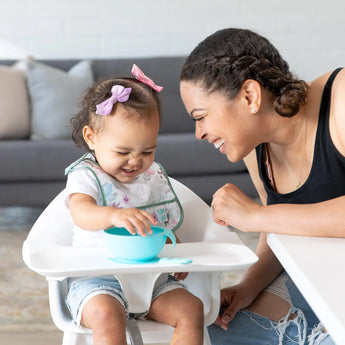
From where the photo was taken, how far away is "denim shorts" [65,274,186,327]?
1.23 m

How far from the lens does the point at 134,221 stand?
1.10 meters

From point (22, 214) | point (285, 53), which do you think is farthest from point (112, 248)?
point (285, 53)

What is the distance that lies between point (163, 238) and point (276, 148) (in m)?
0.50

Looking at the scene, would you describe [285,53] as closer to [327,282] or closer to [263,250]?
[263,250]

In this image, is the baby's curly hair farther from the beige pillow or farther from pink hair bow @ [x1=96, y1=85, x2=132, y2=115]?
the beige pillow

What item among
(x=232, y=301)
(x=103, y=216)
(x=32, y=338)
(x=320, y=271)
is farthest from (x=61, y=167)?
(x=320, y=271)

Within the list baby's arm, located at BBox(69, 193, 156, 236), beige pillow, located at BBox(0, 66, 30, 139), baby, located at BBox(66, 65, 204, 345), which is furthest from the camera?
beige pillow, located at BBox(0, 66, 30, 139)

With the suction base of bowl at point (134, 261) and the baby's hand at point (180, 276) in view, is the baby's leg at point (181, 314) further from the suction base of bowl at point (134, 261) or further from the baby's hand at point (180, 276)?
the suction base of bowl at point (134, 261)

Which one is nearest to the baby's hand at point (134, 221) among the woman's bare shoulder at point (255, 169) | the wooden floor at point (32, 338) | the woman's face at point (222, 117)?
the woman's face at point (222, 117)

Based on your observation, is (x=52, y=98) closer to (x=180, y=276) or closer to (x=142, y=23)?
(x=142, y=23)

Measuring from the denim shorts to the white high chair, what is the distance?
0.03m

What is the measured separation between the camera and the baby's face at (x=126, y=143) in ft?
4.56

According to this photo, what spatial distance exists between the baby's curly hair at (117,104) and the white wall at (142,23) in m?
3.01

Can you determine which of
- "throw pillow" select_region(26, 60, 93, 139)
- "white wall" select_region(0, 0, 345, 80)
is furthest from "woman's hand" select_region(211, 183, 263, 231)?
"white wall" select_region(0, 0, 345, 80)
